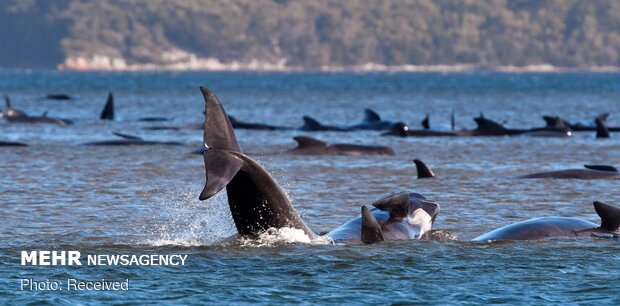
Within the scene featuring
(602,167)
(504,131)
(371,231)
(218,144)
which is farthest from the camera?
(504,131)

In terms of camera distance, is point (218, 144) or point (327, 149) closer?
point (218, 144)

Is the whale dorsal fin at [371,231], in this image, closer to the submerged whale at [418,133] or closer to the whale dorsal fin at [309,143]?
the whale dorsal fin at [309,143]

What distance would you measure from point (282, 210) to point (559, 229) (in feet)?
11.9

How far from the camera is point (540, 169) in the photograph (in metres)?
30.2

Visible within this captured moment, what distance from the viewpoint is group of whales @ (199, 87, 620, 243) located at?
1495 centimetres

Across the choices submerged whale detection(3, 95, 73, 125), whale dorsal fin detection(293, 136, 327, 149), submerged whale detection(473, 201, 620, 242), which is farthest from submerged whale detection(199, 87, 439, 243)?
submerged whale detection(3, 95, 73, 125)

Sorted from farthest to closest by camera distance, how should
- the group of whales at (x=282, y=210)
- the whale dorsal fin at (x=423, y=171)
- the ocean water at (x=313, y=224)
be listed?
the whale dorsal fin at (x=423, y=171) → the group of whales at (x=282, y=210) → the ocean water at (x=313, y=224)

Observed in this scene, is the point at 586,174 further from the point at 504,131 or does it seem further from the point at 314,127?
the point at 314,127

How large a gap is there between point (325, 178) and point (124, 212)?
666 cm

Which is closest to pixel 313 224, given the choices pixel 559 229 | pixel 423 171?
pixel 559 229

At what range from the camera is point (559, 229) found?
17500 mm

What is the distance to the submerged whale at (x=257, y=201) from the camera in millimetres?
14812

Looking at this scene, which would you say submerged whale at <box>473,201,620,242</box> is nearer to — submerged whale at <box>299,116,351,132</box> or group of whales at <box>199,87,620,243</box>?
group of whales at <box>199,87,620,243</box>

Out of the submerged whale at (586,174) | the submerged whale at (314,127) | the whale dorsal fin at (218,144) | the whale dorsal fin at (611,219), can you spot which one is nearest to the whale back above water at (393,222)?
the whale dorsal fin at (611,219)
